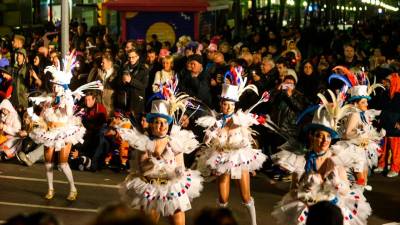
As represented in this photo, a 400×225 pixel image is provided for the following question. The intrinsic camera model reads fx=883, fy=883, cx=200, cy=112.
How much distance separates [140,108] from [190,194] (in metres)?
6.33

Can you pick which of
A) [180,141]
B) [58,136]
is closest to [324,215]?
[180,141]

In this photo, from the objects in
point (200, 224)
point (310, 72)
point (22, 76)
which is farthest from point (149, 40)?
point (200, 224)

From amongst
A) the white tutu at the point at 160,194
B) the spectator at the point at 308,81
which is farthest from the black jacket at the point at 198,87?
the white tutu at the point at 160,194

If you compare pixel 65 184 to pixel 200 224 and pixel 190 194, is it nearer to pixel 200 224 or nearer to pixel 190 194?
pixel 190 194

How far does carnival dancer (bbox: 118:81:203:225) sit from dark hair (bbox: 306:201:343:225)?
326 cm

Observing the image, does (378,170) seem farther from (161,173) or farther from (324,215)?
(324,215)

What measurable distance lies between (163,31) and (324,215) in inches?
700

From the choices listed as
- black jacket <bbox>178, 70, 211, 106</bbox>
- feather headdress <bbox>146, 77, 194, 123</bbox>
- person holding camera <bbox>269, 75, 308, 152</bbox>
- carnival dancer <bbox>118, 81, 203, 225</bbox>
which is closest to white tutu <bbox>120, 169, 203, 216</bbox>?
carnival dancer <bbox>118, 81, 203, 225</bbox>

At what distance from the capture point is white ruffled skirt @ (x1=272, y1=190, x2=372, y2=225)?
8.12 metres

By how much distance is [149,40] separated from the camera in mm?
22484

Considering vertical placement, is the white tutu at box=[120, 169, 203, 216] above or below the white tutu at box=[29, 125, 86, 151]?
below

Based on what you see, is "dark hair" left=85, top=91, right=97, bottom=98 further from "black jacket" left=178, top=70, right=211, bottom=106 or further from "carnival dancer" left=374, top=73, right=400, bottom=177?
"carnival dancer" left=374, top=73, right=400, bottom=177

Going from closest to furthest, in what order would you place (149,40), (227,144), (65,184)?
(227,144) → (65,184) → (149,40)

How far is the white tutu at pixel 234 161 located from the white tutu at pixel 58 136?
2.33 meters
